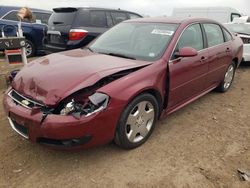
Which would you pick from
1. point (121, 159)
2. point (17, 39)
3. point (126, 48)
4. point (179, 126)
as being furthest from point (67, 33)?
point (121, 159)

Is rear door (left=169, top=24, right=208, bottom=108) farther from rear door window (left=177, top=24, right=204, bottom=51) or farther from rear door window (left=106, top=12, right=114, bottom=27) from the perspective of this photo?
rear door window (left=106, top=12, right=114, bottom=27)

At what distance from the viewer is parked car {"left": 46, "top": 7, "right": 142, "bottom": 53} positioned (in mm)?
6762

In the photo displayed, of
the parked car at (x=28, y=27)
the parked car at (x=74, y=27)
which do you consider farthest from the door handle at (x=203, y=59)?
the parked car at (x=28, y=27)

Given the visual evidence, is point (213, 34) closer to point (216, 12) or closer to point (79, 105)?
point (79, 105)

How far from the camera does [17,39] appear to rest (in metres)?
5.80

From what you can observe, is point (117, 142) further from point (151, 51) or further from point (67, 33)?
point (67, 33)

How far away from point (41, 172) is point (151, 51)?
2.10 m

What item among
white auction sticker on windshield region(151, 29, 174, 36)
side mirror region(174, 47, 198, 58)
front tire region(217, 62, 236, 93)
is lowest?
front tire region(217, 62, 236, 93)

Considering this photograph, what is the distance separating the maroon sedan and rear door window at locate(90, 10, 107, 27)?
8.88 feet

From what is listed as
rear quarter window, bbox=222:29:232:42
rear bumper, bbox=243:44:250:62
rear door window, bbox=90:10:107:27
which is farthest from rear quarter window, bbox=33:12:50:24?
rear quarter window, bbox=222:29:232:42

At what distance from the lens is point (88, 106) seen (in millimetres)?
2955

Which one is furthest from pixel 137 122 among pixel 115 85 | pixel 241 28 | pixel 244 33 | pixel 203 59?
pixel 241 28

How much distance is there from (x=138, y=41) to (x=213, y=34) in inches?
67.2

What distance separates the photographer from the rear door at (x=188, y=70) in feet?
12.7
